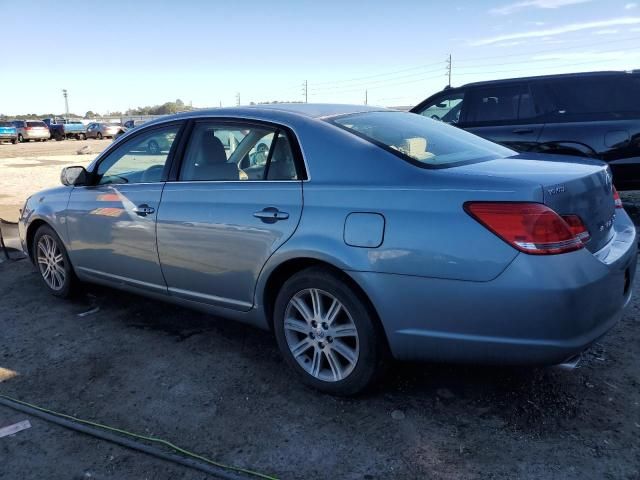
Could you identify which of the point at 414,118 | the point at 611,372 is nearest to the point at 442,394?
the point at 611,372

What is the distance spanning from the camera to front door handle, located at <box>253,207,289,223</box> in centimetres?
295

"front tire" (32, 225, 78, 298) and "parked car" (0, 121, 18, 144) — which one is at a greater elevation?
"parked car" (0, 121, 18, 144)

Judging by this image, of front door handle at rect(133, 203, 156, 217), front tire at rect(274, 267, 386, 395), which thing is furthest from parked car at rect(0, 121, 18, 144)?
front tire at rect(274, 267, 386, 395)

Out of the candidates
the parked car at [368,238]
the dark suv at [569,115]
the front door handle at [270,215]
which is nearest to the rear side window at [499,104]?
the dark suv at [569,115]

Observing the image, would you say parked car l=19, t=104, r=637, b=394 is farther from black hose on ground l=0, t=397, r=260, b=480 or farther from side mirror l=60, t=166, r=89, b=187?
black hose on ground l=0, t=397, r=260, b=480

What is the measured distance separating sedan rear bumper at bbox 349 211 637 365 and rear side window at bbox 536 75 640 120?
4243 millimetres

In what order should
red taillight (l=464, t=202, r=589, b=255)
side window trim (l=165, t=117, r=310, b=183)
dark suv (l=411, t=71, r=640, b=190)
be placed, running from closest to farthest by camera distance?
1. red taillight (l=464, t=202, r=589, b=255)
2. side window trim (l=165, t=117, r=310, b=183)
3. dark suv (l=411, t=71, r=640, b=190)

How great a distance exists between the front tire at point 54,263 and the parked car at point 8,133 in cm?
3748

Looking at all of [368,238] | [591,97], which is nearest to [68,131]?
[591,97]

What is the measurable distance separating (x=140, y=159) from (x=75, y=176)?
671 millimetres

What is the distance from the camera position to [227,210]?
3.22 metres

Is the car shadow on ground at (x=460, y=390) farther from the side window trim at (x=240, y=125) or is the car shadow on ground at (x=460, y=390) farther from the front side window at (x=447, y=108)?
the front side window at (x=447, y=108)

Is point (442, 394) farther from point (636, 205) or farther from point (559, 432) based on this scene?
point (636, 205)

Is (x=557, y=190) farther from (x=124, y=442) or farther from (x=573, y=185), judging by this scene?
(x=124, y=442)
